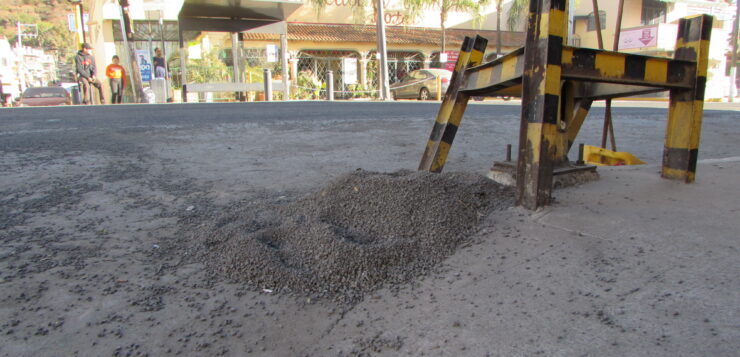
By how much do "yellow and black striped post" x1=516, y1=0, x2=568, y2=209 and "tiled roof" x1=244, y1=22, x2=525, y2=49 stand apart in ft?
85.7

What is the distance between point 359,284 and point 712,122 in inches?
317

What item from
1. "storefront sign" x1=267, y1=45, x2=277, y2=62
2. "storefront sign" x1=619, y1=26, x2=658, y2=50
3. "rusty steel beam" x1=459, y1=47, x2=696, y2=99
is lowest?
"rusty steel beam" x1=459, y1=47, x2=696, y2=99

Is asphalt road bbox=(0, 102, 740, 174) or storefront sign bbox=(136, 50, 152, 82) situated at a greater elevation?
storefront sign bbox=(136, 50, 152, 82)

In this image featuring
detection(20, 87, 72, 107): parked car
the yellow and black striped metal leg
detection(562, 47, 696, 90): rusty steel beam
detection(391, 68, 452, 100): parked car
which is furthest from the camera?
detection(391, 68, 452, 100): parked car

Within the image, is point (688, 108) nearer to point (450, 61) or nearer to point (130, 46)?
point (130, 46)

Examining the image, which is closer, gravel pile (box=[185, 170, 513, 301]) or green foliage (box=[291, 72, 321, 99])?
gravel pile (box=[185, 170, 513, 301])

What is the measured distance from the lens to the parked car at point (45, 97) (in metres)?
20.8

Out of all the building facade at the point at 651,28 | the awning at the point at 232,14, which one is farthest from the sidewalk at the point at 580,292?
the building facade at the point at 651,28

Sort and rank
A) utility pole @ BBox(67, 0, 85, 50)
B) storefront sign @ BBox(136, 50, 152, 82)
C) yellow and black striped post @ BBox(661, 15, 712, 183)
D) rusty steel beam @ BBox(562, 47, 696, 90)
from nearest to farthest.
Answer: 1. rusty steel beam @ BBox(562, 47, 696, 90)
2. yellow and black striped post @ BBox(661, 15, 712, 183)
3. storefront sign @ BBox(136, 50, 152, 82)
4. utility pole @ BBox(67, 0, 85, 50)

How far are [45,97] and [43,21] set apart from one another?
118 metres

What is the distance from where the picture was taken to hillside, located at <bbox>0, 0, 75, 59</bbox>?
98.2 metres

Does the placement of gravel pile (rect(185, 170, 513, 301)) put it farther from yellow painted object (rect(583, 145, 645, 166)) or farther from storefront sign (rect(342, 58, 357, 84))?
storefront sign (rect(342, 58, 357, 84))

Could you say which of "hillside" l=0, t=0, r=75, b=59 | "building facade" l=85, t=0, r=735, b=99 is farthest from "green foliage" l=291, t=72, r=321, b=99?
"hillside" l=0, t=0, r=75, b=59

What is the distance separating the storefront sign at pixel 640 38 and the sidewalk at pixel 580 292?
106 ft
